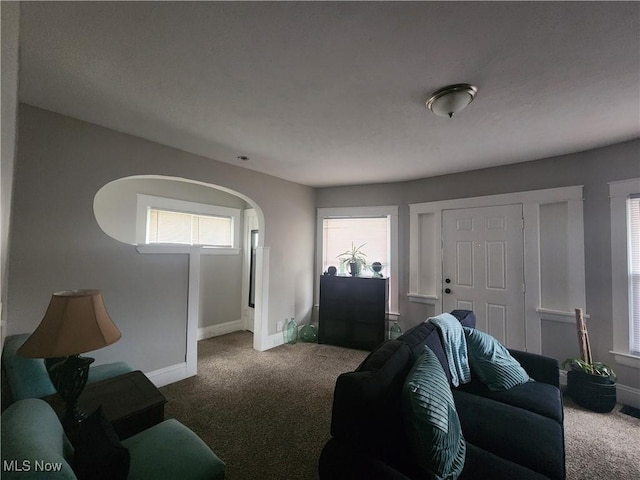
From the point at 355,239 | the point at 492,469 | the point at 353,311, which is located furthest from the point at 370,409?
the point at 355,239

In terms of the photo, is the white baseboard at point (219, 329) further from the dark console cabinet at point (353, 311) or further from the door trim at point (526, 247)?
the door trim at point (526, 247)

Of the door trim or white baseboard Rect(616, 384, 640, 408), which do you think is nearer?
white baseboard Rect(616, 384, 640, 408)

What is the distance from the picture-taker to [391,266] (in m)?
4.23

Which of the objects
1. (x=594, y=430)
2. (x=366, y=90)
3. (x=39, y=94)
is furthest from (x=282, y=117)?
(x=594, y=430)

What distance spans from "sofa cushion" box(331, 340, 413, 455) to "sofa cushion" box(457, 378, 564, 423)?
1024 millimetres

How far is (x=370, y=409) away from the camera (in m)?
1.16

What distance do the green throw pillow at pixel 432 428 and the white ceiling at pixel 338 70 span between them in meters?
1.69

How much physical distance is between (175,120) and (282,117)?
91 centimetres

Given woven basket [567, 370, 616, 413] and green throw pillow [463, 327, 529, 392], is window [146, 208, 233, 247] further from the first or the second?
woven basket [567, 370, 616, 413]

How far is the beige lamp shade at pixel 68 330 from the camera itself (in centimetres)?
133

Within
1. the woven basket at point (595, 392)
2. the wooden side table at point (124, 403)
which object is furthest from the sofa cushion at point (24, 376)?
the woven basket at point (595, 392)

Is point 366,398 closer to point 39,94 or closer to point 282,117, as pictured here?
point 282,117

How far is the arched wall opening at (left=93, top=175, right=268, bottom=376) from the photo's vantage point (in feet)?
10.1

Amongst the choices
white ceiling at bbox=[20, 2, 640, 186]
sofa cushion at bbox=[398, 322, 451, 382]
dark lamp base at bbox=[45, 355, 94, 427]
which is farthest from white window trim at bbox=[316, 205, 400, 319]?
dark lamp base at bbox=[45, 355, 94, 427]
